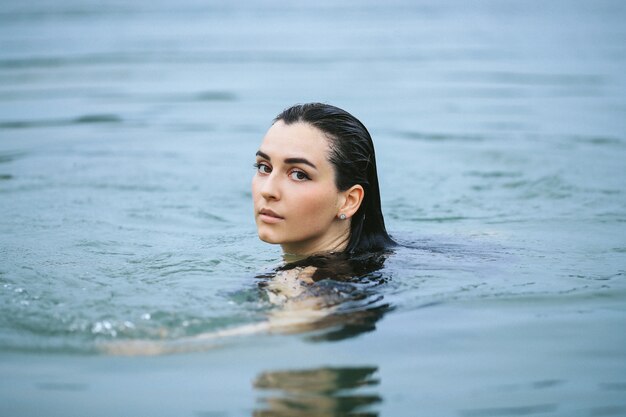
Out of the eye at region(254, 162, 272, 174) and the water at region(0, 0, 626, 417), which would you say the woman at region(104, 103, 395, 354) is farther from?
the water at region(0, 0, 626, 417)

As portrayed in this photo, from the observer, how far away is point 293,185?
5.27 meters

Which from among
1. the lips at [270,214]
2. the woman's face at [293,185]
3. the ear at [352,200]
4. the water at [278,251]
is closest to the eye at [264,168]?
the woman's face at [293,185]

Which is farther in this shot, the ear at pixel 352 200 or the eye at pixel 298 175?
the ear at pixel 352 200

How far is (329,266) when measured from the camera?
17.3ft

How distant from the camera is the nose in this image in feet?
17.1

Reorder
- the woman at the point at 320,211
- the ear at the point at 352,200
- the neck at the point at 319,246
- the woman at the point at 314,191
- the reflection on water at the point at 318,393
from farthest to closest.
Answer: the neck at the point at 319,246
the ear at the point at 352,200
the woman at the point at 314,191
the woman at the point at 320,211
the reflection on water at the point at 318,393

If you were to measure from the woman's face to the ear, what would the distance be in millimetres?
54

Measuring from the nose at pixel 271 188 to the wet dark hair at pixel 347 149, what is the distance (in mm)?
333

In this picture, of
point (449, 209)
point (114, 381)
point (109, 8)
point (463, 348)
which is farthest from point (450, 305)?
point (109, 8)

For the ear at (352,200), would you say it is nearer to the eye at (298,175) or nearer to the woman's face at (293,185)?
the woman's face at (293,185)

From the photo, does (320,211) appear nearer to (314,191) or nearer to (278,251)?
(314,191)

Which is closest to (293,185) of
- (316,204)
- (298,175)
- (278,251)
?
(298,175)

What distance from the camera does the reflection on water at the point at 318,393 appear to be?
12.6 ft

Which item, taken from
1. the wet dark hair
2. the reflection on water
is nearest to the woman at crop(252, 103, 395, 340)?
the wet dark hair
